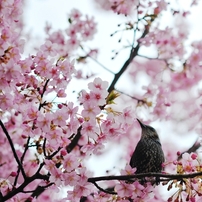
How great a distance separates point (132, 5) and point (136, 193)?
99.2 inches

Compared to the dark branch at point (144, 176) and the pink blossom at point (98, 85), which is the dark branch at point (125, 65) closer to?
the pink blossom at point (98, 85)

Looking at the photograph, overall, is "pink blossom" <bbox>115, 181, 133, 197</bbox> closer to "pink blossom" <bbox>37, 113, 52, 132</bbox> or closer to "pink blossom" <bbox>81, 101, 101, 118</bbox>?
"pink blossom" <bbox>81, 101, 101, 118</bbox>

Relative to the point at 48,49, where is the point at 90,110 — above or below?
below

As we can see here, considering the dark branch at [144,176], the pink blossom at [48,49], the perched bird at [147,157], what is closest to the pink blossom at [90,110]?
the dark branch at [144,176]

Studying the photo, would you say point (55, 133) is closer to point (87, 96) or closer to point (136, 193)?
point (87, 96)

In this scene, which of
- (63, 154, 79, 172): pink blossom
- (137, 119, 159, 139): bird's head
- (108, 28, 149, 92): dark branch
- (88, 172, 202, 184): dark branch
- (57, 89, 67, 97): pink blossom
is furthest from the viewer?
(108, 28, 149, 92): dark branch

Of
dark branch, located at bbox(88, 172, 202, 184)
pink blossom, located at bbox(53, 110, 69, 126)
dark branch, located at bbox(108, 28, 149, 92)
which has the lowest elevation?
dark branch, located at bbox(88, 172, 202, 184)

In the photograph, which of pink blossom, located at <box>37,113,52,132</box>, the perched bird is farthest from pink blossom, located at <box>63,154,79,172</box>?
the perched bird

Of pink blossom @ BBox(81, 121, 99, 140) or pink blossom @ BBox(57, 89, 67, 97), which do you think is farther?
pink blossom @ BBox(57, 89, 67, 97)

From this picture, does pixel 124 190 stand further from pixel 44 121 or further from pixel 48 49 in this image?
pixel 48 49

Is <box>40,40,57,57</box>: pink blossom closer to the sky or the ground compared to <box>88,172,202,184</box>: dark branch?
closer to the sky

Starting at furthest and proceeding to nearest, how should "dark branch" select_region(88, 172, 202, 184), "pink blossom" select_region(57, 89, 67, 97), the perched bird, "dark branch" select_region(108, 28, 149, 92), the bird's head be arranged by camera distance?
"dark branch" select_region(108, 28, 149, 92), the bird's head, the perched bird, "pink blossom" select_region(57, 89, 67, 97), "dark branch" select_region(88, 172, 202, 184)

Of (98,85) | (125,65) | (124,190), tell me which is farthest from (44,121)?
(125,65)

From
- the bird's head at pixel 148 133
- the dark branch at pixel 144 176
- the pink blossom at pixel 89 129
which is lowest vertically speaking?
the dark branch at pixel 144 176
